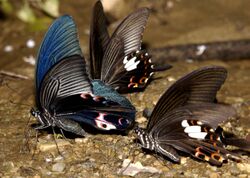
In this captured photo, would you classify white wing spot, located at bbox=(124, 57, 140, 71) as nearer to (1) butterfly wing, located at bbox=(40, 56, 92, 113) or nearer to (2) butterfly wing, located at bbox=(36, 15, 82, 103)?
(1) butterfly wing, located at bbox=(40, 56, 92, 113)

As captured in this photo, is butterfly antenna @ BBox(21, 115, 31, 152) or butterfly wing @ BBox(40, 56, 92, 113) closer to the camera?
butterfly wing @ BBox(40, 56, 92, 113)

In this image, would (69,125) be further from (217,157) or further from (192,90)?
(217,157)

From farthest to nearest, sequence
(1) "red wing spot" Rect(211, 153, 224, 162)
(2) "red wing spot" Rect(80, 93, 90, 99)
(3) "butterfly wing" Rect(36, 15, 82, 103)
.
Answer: (2) "red wing spot" Rect(80, 93, 90, 99)
(1) "red wing spot" Rect(211, 153, 224, 162)
(3) "butterfly wing" Rect(36, 15, 82, 103)

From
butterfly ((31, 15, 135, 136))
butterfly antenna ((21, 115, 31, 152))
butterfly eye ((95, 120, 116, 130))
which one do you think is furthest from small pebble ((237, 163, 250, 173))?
butterfly antenna ((21, 115, 31, 152))

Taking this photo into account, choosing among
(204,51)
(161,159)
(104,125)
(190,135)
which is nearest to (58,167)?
(104,125)

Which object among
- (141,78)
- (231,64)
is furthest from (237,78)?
(141,78)

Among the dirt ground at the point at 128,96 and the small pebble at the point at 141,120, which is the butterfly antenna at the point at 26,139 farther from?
the small pebble at the point at 141,120

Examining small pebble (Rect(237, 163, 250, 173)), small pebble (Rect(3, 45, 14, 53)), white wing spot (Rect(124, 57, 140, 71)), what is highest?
small pebble (Rect(3, 45, 14, 53))

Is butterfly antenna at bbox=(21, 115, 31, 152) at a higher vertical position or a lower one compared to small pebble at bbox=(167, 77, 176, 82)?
lower

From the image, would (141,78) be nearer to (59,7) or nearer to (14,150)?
(14,150)
